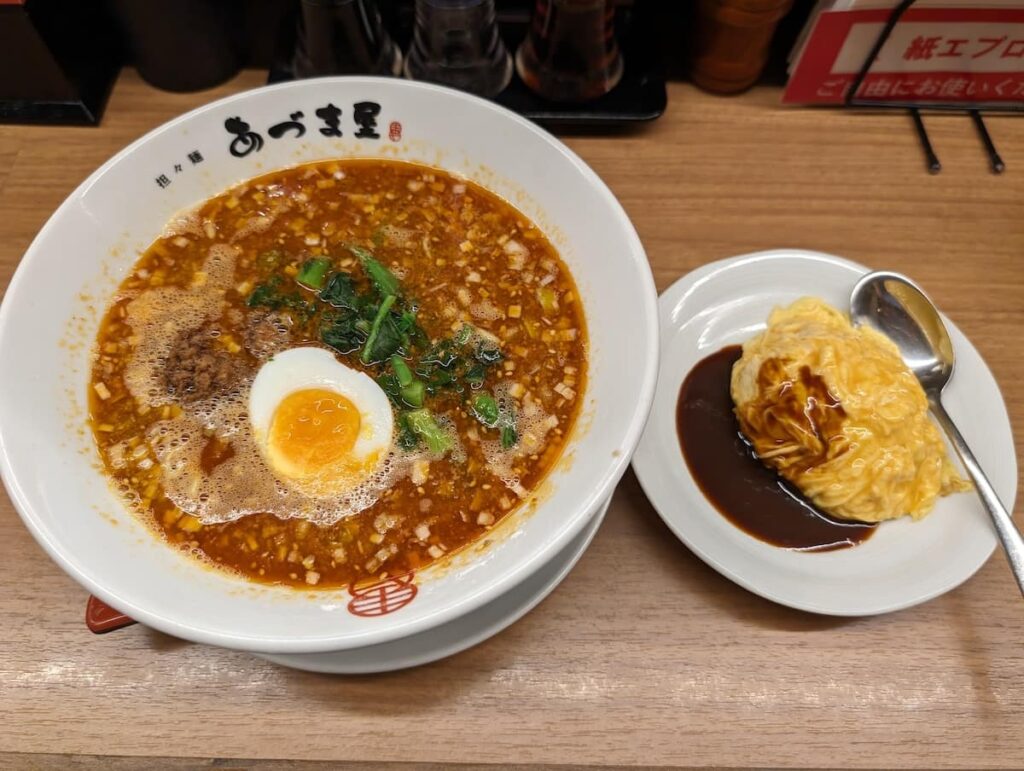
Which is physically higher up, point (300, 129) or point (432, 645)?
point (300, 129)

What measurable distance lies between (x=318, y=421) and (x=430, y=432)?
0.26m

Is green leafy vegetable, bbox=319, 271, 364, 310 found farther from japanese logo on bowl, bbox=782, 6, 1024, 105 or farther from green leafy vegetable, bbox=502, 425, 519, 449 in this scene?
japanese logo on bowl, bbox=782, 6, 1024, 105

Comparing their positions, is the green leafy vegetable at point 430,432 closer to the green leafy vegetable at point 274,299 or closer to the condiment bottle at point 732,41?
the green leafy vegetable at point 274,299

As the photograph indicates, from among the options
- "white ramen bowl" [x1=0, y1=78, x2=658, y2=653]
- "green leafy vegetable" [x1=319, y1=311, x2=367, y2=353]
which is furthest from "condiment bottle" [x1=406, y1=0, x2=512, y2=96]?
"green leafy vegetable" [x1=319, y1=311, x2=367, y2=353]

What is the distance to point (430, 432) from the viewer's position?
1444 millimetres

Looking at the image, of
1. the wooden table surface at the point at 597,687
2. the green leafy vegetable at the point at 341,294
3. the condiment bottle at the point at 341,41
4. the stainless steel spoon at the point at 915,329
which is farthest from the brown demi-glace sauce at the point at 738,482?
the condiment bottle at the point at 341,41

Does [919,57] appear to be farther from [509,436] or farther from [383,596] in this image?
[383,596]

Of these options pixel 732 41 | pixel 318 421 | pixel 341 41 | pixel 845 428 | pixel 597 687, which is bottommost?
pixel 597 687

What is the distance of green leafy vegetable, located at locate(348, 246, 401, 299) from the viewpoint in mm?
1590

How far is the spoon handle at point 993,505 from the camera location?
4.45 feet

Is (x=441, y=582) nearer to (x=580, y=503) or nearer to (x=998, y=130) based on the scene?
(x=580, y=503)

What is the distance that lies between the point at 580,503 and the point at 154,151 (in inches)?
50.1

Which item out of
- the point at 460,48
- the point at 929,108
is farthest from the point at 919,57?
the point at 460,48

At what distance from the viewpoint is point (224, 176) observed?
170 cm
